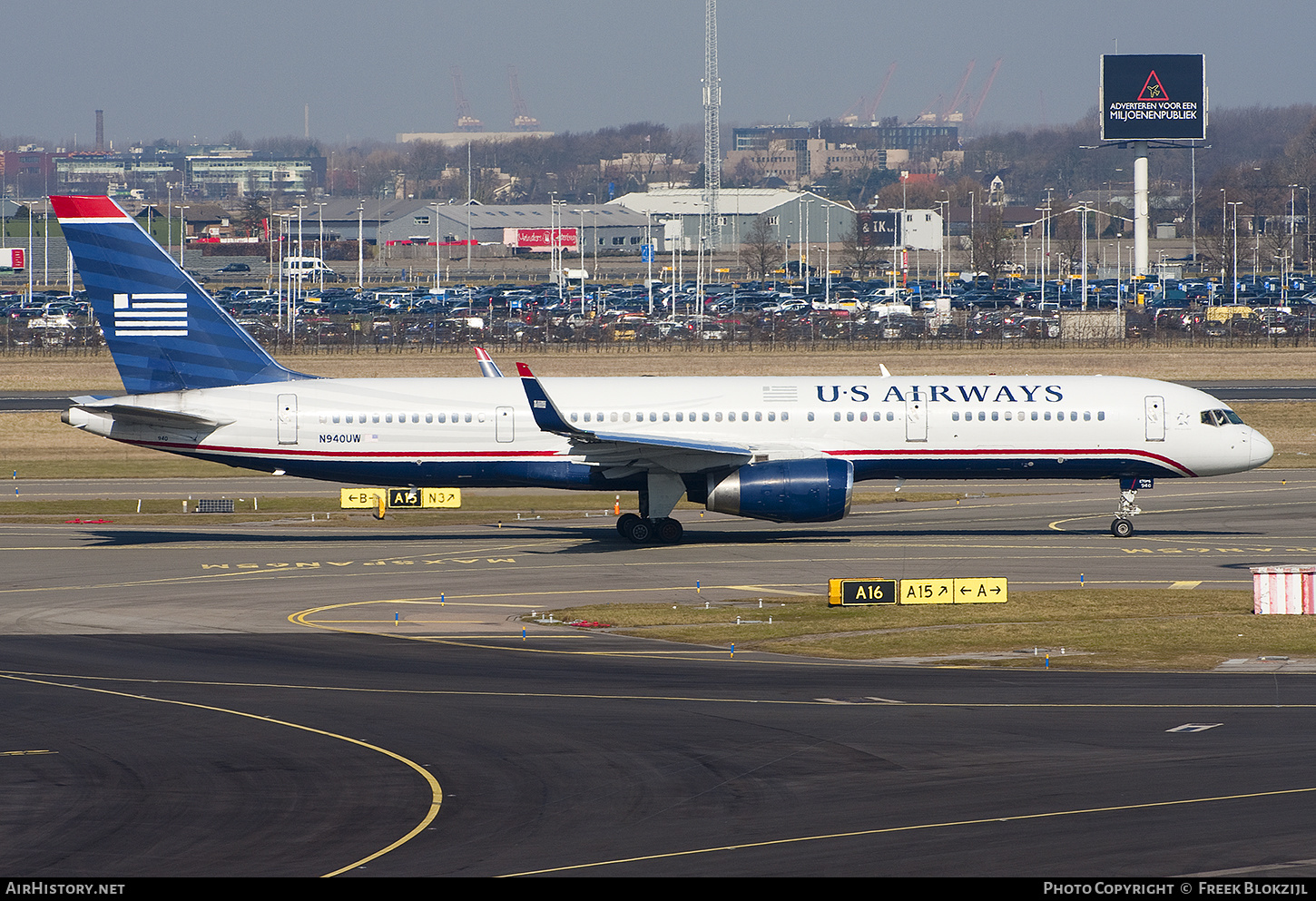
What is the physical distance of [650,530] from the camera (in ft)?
160

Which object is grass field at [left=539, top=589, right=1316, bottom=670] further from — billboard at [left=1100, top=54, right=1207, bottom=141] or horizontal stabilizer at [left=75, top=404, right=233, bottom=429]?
billboard at [left=1100, top=54, right=1207, bottom=141]

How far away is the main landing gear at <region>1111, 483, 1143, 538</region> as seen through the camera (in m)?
48.6

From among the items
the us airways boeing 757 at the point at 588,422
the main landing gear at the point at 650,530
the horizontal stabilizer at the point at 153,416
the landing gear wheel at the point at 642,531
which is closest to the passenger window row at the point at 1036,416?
the us airways boeing 757 at the point at 588,422

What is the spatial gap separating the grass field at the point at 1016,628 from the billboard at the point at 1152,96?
480 ft

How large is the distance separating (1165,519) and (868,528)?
35.8 feet

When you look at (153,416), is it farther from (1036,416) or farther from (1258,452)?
(1258,452)

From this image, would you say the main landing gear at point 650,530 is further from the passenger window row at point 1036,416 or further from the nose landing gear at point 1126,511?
the nose landing gear at point 1126,511

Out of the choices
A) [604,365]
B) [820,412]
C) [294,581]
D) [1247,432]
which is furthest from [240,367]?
[604,365]

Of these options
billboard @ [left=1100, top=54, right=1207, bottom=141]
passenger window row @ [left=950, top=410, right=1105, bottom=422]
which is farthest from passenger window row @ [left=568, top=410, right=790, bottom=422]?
billboard @ [left=1100, top=54, right=1207, bottom=141]

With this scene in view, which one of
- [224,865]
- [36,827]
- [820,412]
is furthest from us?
[820,412]

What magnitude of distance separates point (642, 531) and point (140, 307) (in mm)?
17977
